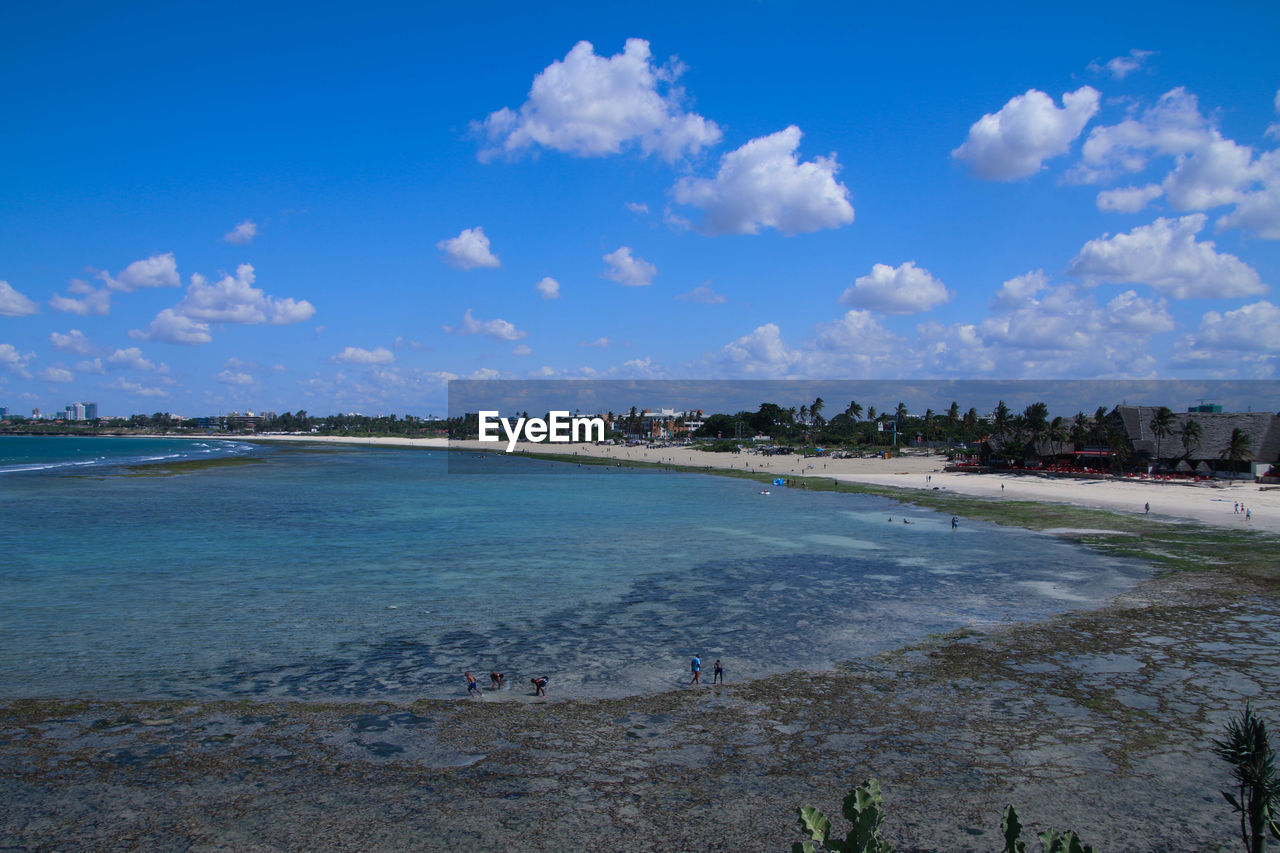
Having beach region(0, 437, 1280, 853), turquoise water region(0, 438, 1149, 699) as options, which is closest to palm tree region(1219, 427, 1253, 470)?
turquoise water region(0, 438, 1149, 699)

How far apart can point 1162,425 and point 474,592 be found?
77.6 metres

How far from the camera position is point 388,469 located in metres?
120

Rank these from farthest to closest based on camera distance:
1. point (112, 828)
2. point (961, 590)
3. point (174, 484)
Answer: point (174, 484) → point (961, 590) → point (112, 828)

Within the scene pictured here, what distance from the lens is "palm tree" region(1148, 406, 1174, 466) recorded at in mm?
76125

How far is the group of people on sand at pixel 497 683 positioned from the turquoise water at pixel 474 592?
44 centimetres

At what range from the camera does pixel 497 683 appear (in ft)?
63.0

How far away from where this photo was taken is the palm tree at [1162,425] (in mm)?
76125

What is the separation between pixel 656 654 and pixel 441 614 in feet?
30.7

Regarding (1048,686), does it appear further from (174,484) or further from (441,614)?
(174,484)

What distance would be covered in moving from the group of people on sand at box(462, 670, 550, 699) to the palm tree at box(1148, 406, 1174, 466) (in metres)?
80.8

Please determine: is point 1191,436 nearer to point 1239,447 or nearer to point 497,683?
point 1239,447

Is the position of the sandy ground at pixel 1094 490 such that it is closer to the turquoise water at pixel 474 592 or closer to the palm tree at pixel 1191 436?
the palm tree at pixel 1191 436

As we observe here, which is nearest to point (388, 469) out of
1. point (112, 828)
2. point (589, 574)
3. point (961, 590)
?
point (589, 574)

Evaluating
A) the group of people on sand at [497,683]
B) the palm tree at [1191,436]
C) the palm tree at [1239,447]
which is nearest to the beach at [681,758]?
the group of people on sand at [497,683]
